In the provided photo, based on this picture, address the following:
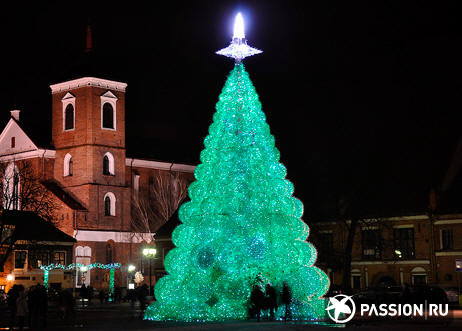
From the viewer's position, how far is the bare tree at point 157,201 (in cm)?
9053

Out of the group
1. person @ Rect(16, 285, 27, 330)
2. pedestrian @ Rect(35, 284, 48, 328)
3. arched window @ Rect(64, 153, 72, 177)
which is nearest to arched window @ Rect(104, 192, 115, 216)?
arched window @ Rect(64, 153, 72, 177)

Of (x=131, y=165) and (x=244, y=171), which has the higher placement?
(x=131, y=165)

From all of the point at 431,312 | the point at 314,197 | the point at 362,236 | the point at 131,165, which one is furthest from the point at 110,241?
the point at 431,312

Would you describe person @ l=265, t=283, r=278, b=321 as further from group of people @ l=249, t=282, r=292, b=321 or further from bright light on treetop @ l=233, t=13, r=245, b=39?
bright light on treetop @ l=233, t=13, r=245, b=39

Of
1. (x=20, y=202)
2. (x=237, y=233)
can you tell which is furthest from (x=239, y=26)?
(x=20, y=202)

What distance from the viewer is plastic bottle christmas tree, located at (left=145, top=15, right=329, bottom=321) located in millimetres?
29875

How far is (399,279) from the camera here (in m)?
58.7

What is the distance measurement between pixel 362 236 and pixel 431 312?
26951mm

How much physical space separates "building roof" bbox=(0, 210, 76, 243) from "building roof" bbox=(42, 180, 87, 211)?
809 centimetres

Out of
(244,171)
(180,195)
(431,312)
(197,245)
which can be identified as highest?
(180,195)

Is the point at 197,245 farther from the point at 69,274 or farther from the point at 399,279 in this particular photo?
the point at 69,274

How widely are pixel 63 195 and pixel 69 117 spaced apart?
8235 millimetres

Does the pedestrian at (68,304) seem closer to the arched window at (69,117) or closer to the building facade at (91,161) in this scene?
the building facade at (91,161)

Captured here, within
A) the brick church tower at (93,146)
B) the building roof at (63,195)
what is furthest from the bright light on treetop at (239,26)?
the brick church tower at (93,146)
